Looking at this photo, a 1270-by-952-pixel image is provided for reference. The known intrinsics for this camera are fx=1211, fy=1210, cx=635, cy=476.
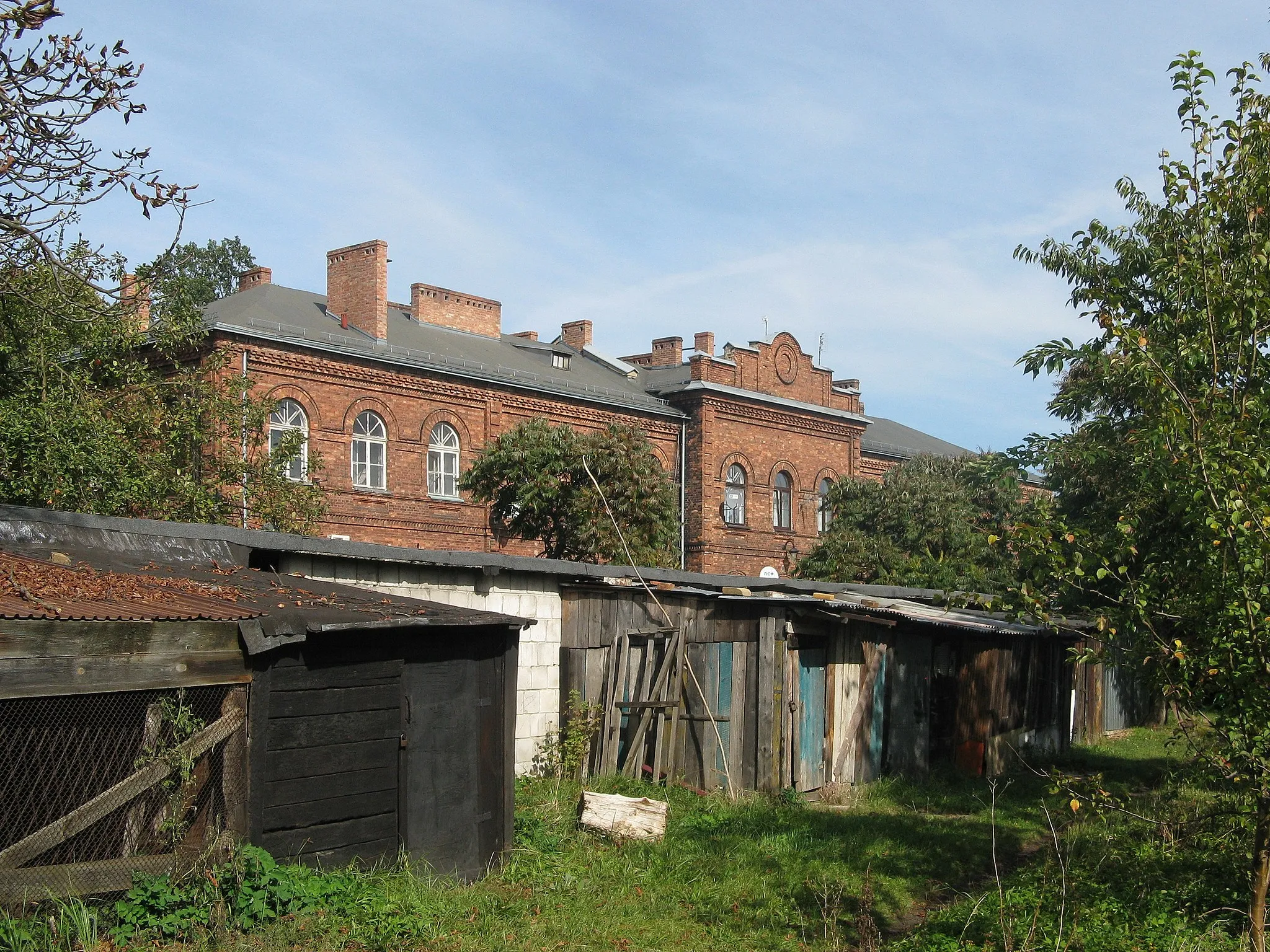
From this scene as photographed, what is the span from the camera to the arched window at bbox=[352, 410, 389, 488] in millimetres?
28078

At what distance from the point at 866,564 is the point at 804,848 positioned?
2074cm

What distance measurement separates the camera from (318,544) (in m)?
10.8

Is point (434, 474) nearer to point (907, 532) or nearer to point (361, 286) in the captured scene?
point (361, 286)

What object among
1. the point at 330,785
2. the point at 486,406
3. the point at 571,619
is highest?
the point at 486,406

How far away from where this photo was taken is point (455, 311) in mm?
35188

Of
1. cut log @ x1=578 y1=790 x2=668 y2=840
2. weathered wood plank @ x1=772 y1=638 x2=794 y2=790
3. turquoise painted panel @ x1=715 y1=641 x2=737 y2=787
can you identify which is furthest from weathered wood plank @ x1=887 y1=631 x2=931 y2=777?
cut log @ x1=578 y1=790 x2=668 y2=840

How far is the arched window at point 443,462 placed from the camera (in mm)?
29688

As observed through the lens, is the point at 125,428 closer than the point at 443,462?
Yes

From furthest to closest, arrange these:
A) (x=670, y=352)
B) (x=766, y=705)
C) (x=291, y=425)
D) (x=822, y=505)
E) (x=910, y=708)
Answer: (x=670, y=352) < (x=822, y=505) < (x=291, y=425) < (x=910, y=708) < (x=766, y=705)

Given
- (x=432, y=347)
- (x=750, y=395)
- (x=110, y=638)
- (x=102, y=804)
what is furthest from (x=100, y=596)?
(x=750, y=395)

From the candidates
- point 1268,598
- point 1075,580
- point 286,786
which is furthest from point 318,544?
point 1268,598

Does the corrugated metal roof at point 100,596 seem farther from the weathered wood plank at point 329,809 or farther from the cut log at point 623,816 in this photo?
the cut log at point 623,816

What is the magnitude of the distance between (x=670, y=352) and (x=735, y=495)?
22.4 feet

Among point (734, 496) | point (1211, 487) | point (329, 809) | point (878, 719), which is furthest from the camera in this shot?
point (734, 496)
